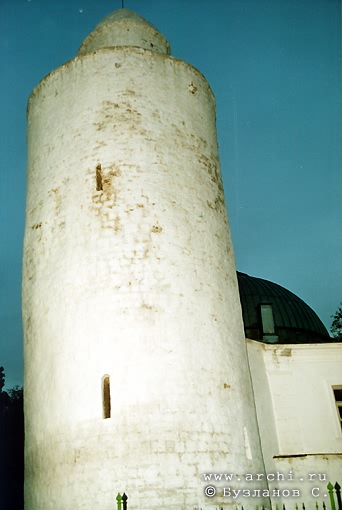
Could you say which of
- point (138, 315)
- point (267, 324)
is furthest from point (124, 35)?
point (267, 324)

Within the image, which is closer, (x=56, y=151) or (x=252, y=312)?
(x=56, y=151)

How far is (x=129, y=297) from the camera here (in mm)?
12625

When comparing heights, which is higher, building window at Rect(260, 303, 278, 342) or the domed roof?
the domed roof

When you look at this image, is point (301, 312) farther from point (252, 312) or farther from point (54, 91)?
point (54, 91)

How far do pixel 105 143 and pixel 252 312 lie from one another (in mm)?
11073

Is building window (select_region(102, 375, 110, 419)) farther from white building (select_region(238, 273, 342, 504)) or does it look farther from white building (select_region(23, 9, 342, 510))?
white building (select_region(238, 273, 342, 504))

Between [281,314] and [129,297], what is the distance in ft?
40.0

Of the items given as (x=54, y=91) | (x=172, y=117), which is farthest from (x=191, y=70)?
(x=54, y=91)

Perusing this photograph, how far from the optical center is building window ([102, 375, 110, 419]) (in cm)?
1171

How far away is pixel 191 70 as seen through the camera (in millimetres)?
17188

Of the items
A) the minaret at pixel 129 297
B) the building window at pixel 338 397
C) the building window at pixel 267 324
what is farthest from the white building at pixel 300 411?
the minaret at pixel 129 297

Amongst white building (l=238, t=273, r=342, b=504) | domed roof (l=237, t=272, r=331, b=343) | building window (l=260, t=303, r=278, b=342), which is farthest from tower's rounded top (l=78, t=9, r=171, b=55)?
domed roof (l=237, t=272, r=331, b=343)

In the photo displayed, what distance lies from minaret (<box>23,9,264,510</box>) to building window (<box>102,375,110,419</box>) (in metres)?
0.03

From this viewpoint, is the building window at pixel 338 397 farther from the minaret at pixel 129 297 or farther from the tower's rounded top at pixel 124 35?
the tower's rounded top at pixel 124 35
